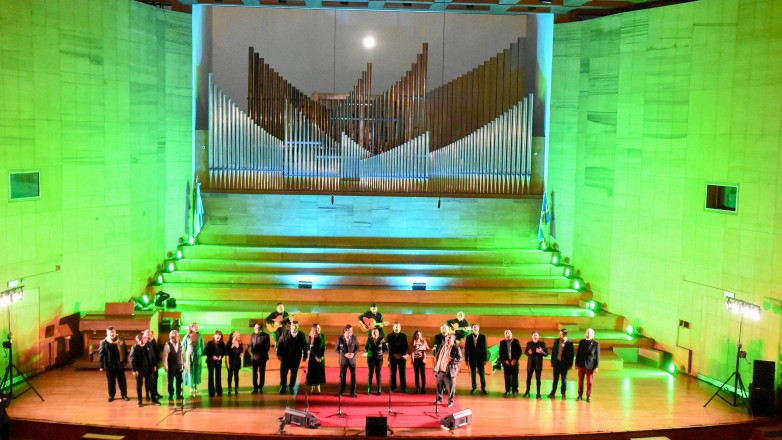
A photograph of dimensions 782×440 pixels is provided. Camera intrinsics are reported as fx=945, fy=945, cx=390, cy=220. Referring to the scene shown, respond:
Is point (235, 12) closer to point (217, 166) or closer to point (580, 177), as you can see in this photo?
point (217, 166)

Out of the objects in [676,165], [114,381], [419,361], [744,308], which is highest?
[676,165]

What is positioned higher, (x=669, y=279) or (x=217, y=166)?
(x=217, y=166)

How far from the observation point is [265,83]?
16484 millimetres

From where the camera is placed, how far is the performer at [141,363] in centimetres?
1175

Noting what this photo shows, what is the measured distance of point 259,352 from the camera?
40.7 feet

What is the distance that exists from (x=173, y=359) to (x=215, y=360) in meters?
0.58

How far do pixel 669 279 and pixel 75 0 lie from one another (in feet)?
31.2

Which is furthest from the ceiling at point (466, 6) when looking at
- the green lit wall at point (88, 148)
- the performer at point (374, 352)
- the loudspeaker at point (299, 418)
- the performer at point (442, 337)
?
the loudspeaker at point (299, 418)

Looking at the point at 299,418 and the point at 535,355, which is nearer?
the point at 299,418

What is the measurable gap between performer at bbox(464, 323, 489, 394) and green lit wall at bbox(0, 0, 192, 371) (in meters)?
5.73

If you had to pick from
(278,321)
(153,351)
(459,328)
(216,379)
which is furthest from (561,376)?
(153,351)

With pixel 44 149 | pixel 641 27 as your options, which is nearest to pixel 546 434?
pixel 641 27

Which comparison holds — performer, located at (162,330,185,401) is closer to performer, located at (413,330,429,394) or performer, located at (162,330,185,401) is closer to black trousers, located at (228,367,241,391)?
black trousers, located at (228,367,241,391)

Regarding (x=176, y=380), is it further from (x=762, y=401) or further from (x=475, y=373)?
(x=762, y=401)
